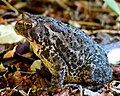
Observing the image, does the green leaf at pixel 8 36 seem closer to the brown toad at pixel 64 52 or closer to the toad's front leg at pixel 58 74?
the brown toad at pixel 64 52

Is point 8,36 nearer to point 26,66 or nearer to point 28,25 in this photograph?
point 26,66

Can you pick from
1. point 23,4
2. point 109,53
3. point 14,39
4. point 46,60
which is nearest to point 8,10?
point 23,4

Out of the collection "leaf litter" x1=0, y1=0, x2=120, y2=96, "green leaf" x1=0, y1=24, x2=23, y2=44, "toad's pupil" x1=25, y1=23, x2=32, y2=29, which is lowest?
"leaf litter" x1=0, y1=0, x2=120, y2=96

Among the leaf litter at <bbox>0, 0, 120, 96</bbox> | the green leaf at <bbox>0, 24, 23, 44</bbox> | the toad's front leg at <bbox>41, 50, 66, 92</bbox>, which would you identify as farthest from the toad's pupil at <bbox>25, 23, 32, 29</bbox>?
the green leaf at <bbox>0, 24, 23, 44</bbox>

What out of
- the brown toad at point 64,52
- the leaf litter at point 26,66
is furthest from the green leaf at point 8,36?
the brown toad at point 64,52

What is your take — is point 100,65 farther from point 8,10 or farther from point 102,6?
point 102,6

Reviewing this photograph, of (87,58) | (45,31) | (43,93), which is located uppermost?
(45,31)

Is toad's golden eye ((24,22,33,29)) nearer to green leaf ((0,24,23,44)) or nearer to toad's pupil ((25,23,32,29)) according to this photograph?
toad's pupil ((25,23,32,29))

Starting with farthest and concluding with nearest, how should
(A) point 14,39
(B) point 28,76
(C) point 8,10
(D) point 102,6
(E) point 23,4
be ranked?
(D) point 102,6 < (E) point 23,4 < (C) point 8,10 < (A) point 14,39 < (B) point 28,76
